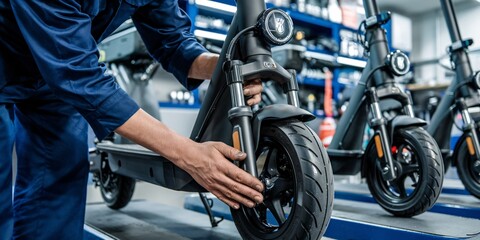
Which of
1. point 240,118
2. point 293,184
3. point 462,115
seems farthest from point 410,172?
point 240,118

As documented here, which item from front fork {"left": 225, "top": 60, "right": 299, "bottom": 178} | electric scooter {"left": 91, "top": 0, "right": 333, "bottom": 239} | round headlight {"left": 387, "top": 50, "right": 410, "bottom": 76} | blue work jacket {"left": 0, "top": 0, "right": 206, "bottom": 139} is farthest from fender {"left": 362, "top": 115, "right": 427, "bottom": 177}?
blue work jacket {"left": 0, "top": 0, "right": 206, "bottom": 139}

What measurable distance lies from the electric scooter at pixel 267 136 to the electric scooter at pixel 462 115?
5.53ft

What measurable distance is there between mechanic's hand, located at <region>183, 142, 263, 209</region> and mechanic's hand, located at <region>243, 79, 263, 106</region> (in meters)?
0.23

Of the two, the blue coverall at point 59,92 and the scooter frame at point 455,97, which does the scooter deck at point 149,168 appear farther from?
the scooter frame at point 455,97

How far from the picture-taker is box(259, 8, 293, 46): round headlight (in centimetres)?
114

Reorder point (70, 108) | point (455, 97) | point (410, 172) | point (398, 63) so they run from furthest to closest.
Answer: point (455, 97) < point (398, 63) < point (410, 172) < point (70, 108)

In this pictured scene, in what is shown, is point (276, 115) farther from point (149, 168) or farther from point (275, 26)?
point (149, 168)

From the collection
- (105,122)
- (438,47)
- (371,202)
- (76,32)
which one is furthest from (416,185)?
(438,47)

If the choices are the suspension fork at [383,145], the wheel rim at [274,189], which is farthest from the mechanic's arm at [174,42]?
the suspension fork at [383,145]

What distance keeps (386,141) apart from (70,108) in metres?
1.33

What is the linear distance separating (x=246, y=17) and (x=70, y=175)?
809 mm

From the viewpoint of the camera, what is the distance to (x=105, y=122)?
1.02m

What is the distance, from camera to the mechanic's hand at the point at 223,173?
997 mm

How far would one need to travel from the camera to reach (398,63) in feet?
6.97
